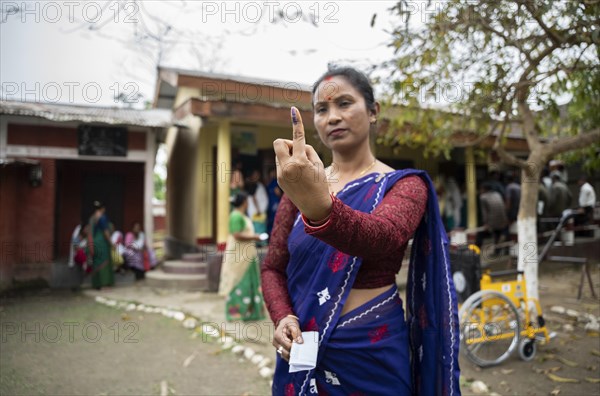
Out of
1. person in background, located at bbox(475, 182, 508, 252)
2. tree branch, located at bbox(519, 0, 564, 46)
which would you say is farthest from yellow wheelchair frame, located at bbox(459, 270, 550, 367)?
person in background, located at bbox(475, 182, 508, 252)

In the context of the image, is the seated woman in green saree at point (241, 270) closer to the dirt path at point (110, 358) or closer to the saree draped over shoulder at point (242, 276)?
the saree draped over shoulder at point (242, 276)

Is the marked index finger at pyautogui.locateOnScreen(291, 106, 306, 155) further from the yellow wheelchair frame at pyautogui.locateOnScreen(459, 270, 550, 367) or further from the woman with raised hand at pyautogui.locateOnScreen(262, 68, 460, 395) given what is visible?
the yellow wheelchair frame at pyautogui.locateOnScreen(459, 270, 550, 367)

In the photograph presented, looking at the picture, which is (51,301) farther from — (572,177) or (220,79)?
(572,177)

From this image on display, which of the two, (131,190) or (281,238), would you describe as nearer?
(281,238)

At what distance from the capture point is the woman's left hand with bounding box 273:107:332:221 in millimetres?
924

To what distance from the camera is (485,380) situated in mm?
3484

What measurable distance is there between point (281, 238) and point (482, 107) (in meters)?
3.81

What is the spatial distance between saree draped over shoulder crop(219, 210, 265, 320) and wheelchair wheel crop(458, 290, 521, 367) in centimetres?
268

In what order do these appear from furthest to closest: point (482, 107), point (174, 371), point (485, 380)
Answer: point (482, 107)
point (174, 371)
point (485, 380)

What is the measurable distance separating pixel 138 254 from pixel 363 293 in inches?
310

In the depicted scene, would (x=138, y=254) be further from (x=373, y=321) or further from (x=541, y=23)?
(x=373, y=321)

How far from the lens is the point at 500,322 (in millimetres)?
3867

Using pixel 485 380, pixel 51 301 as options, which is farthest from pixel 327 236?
pixel 51 301

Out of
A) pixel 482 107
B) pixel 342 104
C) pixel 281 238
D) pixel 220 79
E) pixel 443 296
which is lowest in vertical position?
pixel 443 296
